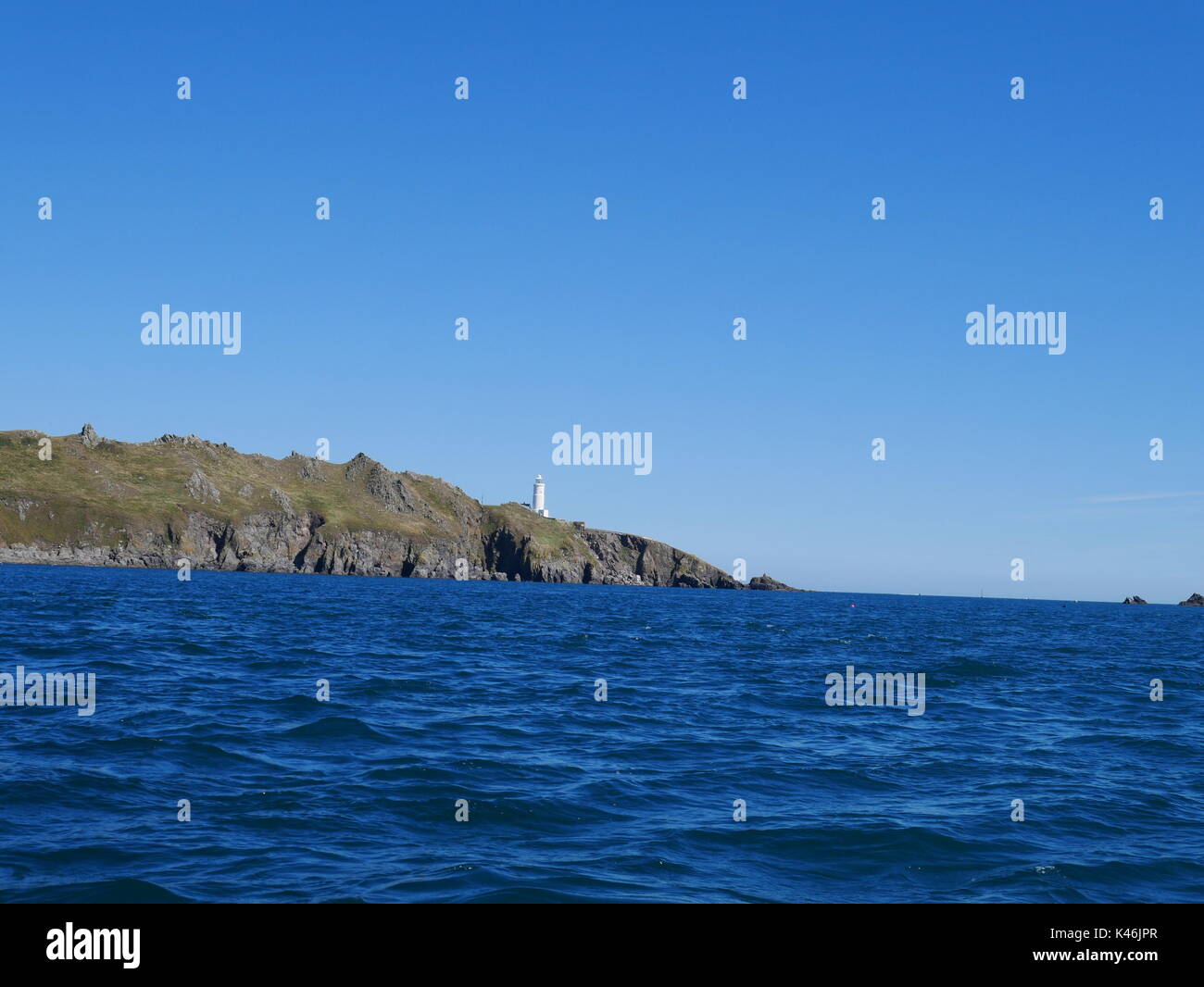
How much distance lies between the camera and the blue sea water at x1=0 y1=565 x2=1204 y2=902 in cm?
1329

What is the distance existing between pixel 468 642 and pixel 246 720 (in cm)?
2880

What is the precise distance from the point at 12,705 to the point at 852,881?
71.1 feet

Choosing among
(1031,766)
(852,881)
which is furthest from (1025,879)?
(1031,766)

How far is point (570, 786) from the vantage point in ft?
61.1

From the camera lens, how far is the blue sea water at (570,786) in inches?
523

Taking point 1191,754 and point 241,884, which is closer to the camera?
point 241,884
